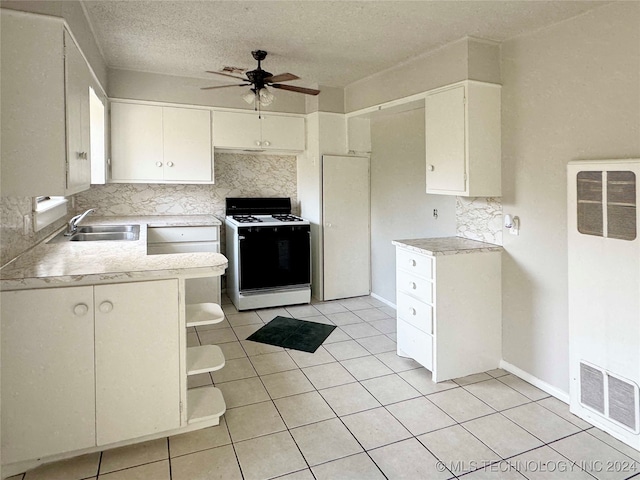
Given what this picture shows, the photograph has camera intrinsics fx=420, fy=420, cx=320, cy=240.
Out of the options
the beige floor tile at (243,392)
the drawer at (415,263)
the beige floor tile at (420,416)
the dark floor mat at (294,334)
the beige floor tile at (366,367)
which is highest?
the drawer at (415,263)

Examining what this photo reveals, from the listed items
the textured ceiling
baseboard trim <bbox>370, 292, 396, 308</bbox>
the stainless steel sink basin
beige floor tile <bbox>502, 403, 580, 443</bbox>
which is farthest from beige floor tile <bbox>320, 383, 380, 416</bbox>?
the textured ceiling

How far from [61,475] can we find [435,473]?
1.73 m

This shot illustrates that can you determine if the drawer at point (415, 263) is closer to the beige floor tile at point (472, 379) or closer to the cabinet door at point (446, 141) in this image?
the cabinet door at point (446, 141)

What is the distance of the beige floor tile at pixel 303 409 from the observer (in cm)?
241

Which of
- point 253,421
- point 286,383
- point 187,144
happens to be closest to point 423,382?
point 286,383

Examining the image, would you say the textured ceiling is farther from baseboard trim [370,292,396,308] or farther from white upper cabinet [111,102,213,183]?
baseboard trim [370,292,396,308]

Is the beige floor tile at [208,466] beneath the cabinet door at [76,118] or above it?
beneath

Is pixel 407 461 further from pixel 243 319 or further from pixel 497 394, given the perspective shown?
pixel 243 319

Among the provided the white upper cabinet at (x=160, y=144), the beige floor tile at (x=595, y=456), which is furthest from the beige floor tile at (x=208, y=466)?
the white upper cabinet at (x=160, y=144)

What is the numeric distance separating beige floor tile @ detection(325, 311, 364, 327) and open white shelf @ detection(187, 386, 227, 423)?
1765mm

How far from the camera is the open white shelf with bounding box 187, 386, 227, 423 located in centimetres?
226

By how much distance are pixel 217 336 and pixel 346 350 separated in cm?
116

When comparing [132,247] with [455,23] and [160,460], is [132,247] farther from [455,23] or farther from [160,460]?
[455,23]

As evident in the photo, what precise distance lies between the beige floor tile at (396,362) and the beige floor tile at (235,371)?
981mm
